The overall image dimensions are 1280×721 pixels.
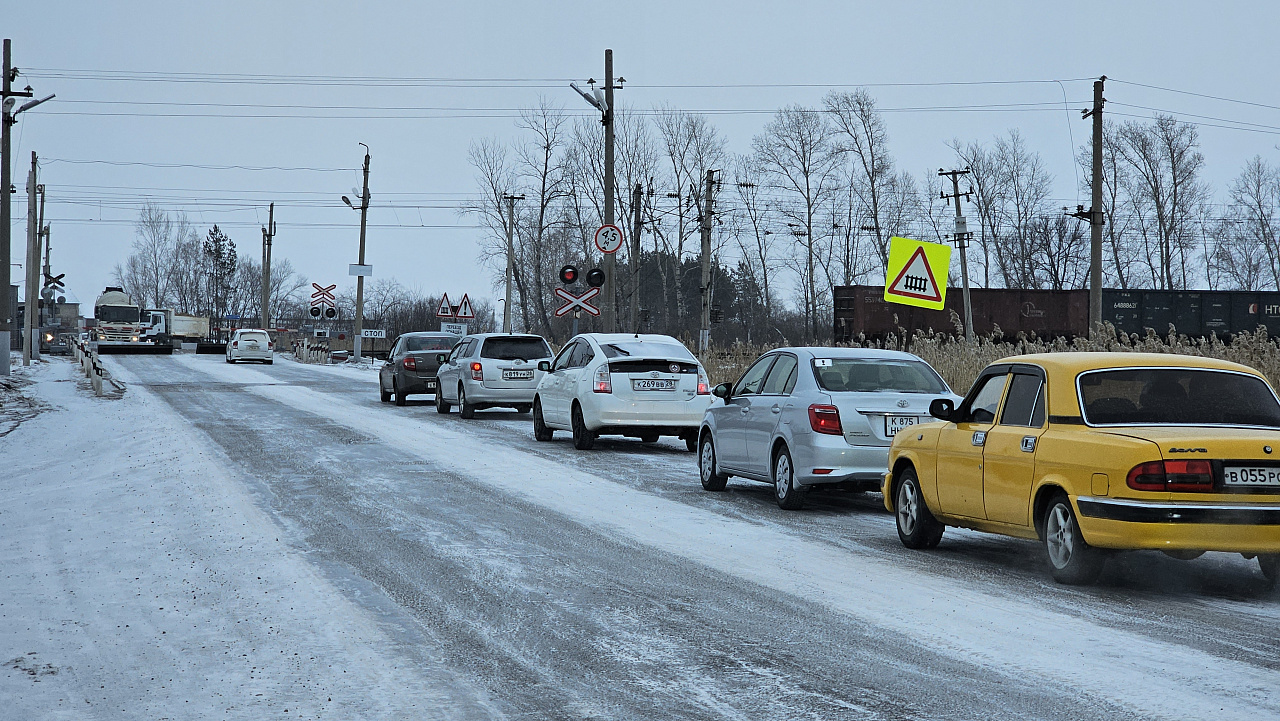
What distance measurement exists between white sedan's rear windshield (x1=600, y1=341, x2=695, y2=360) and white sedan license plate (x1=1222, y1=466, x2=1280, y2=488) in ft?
35.7

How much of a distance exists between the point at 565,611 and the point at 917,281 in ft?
47.1

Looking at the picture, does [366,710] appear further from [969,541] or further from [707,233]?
[707,233]

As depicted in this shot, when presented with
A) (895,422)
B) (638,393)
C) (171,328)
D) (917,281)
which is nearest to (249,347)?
(171,328)

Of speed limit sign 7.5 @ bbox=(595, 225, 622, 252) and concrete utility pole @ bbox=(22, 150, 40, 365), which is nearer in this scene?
speed limit sign 7.5 @ bbox=(595, 225, 622, 252)

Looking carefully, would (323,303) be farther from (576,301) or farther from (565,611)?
(565,611)

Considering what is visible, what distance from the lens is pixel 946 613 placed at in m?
6.86

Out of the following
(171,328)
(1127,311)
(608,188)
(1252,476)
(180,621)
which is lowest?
(180,621)

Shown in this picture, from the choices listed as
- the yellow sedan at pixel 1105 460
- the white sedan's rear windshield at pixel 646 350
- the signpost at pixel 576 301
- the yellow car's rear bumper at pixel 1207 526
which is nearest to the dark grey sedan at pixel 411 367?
the signpost at pixel 576 301

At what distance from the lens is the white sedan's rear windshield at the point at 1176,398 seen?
7.76 metres

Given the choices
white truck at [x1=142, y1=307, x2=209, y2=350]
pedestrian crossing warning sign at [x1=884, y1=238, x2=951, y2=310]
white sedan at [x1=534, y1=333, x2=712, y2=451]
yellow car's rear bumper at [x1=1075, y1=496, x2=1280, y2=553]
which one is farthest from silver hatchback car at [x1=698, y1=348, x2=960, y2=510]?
white truck at [x1=142, y1=307, x2=209, y2=350]

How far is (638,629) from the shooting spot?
6.37 meters

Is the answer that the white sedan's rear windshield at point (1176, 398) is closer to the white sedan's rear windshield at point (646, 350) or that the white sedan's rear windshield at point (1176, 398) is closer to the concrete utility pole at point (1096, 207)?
the white sedan's rear windshield at point (646, 350)

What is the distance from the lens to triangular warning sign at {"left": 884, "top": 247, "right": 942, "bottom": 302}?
20.0m

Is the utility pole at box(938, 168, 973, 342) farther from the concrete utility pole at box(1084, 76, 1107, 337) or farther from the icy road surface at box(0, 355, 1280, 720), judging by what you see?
the icy road surface at box(0, 355, 1280, 720)
